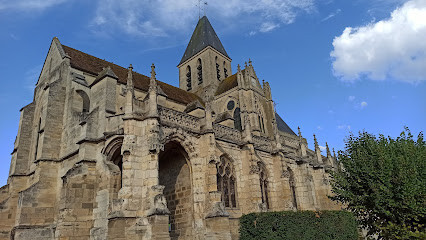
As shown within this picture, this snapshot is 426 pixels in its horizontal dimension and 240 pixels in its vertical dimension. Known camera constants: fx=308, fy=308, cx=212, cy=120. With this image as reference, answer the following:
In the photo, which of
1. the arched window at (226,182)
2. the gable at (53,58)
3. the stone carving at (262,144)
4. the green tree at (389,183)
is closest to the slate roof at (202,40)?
the gable at (53,58)

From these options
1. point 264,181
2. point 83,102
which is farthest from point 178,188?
point 83,102

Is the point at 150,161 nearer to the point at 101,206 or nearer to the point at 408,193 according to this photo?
the point at 101,206

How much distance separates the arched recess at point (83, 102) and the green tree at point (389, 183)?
12.8 metres

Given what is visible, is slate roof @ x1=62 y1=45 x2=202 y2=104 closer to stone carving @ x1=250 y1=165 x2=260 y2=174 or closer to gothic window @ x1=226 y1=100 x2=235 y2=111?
gothic window @ x1=226 y1=100 x2=235 y2=111

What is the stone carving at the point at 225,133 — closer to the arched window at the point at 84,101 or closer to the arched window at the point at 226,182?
the arched window at the point at 226,182

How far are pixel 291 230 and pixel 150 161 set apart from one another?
5.58 meters

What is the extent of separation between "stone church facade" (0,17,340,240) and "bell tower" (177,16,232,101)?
11831 millimetres

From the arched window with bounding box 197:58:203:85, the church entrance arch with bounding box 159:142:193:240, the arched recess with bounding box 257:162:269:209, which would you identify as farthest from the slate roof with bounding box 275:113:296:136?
the church entrance arch with bounding box 159:142:193:240

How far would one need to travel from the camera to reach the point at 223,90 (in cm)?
2756

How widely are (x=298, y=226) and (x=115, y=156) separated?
26.8ft

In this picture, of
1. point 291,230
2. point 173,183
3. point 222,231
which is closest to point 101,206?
point 173,183

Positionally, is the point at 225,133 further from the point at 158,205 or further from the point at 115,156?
the point at 158,205

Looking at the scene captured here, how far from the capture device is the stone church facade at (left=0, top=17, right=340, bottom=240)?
36.2 ft

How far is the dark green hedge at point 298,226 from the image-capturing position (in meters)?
11.0
